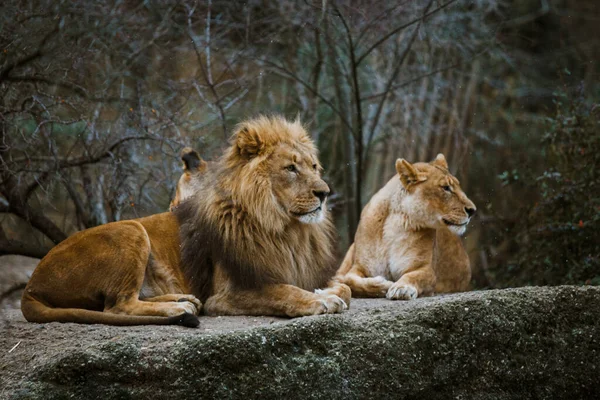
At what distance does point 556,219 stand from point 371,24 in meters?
2.61

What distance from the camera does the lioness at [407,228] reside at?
5590 mm

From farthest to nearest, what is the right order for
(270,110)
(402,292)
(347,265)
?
(270,110) → (347,265) → (402,292)

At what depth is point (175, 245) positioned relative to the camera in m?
4.89

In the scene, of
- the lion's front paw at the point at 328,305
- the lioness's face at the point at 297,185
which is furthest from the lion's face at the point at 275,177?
the lion's front paw at the point at 328,305

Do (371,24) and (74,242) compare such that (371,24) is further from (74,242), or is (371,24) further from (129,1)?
(74,242)

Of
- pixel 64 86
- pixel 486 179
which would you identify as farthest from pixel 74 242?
pixel 486 179

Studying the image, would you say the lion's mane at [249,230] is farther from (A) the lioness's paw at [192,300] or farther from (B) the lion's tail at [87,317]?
(B) the lion's tail at [87,317]

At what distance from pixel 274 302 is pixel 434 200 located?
1799 mm

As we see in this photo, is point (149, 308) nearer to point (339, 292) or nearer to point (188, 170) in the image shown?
point (339, 292)

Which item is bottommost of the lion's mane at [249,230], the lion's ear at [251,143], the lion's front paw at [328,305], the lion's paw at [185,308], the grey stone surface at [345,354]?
the grey stone surface at [345,354]

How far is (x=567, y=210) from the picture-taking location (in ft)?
25.0

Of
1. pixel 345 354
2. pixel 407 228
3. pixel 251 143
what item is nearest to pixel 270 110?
pixel 407 228

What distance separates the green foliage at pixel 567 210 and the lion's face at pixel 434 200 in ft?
6.27

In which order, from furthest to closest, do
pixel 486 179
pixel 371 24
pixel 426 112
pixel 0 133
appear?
pixel 486 179 < pixel 426 112 < pixel 371 24 < pixel 0 133
